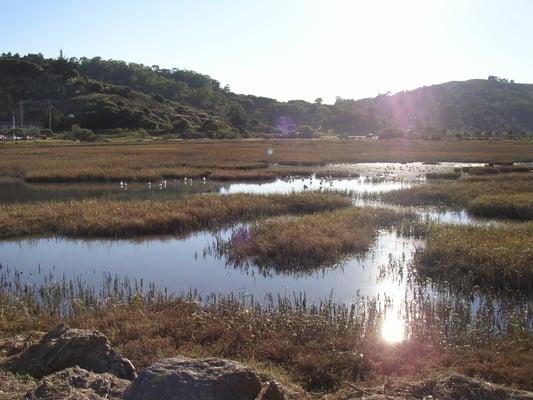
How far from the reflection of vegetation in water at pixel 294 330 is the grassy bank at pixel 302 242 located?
456cm

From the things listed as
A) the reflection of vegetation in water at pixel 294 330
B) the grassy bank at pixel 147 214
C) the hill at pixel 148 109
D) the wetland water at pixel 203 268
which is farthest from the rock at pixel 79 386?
the hill at pixel 148 109

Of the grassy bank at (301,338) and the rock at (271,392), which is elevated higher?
the rock at (271,392)

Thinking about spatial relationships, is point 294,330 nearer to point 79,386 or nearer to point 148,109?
point 79,386

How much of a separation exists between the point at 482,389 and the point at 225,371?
137 inches

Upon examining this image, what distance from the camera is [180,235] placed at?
2230 cm

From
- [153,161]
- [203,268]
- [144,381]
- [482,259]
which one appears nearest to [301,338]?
[144,381]

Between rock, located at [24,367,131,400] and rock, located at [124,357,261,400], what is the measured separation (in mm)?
581

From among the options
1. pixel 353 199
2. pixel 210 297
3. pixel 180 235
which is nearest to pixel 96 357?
pixel 210 297

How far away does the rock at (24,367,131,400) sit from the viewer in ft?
21.8

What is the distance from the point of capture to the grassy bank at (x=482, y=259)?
14648 millimetres

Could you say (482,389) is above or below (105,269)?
above

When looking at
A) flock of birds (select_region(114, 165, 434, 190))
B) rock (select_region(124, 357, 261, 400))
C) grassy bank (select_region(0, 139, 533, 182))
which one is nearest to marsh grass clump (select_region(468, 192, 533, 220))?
flock of birds (select_region(114, 165, 434, 190))

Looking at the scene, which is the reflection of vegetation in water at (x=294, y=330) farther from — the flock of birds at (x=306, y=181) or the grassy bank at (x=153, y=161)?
the grassy bank at (x=153, y=161)

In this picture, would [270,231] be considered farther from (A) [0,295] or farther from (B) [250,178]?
(B) [250,178]
